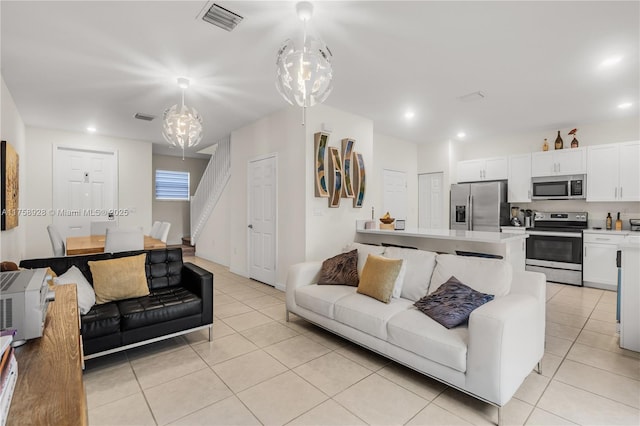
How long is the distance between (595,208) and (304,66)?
578 cm

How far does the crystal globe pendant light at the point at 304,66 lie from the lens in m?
2.23

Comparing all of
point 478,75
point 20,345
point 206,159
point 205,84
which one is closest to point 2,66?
point 205,84

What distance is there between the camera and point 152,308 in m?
2.60

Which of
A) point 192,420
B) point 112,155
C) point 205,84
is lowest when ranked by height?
point 192,420

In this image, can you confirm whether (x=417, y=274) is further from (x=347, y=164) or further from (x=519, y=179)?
(x=519, y=179)

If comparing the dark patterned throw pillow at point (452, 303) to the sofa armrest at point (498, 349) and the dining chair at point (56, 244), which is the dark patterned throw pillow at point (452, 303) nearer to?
the sofa armrest at point (498, 349)

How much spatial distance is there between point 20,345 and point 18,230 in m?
5.17

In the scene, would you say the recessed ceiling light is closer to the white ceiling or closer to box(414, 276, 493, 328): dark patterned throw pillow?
the white ceiling

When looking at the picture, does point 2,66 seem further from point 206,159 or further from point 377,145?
point 206,159

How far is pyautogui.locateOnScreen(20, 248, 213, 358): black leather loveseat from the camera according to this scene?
2.36 metres

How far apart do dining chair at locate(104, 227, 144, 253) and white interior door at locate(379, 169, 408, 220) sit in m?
4.27

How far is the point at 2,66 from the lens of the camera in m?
3.21

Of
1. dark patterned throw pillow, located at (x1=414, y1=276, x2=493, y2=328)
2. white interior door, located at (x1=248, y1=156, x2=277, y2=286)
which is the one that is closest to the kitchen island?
dark patterned throw pillow, located at (x1=414, y1=276, x2=493, y2=328)

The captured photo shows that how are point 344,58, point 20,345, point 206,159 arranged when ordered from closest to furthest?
point 20,345, point 344,58, point 206,159
